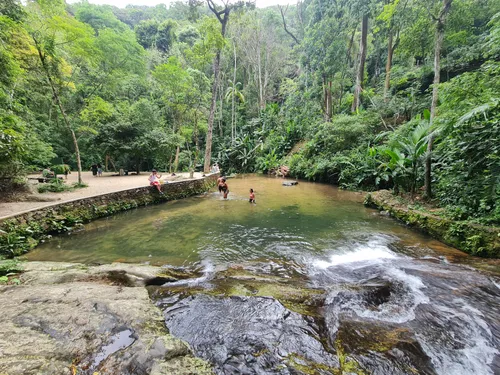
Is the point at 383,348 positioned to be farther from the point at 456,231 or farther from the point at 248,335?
the point at 456,231

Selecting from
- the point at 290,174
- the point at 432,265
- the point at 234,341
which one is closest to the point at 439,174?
the point at 432,265

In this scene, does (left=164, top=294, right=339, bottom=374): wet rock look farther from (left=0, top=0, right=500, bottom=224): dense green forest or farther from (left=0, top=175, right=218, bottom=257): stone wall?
(left=0, top=0, right=500, bottom=224): dense green forest

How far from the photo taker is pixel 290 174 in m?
21.7

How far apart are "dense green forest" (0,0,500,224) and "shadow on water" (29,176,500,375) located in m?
2.71

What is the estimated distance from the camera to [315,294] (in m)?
3.75

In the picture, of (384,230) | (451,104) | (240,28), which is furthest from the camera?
(240,28)

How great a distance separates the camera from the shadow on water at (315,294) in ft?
8.56

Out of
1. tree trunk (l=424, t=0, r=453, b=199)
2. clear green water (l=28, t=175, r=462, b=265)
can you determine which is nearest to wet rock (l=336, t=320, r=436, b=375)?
clear green water (l=28, t=175, r=462, b=265)

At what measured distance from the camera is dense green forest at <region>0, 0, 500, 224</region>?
6531 mm

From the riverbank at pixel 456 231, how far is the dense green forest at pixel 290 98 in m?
0.37

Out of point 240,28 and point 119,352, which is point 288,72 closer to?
point 240,28

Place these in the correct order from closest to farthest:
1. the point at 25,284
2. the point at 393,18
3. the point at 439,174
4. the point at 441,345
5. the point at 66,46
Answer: the point at 441,345 → the point at 25,284 → the point at 439,174 → the point at 66,46 → the point at 393,18

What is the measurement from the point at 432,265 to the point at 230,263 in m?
4.24

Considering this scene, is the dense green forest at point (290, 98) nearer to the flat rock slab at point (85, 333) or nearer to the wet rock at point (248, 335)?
the flat rock slab at point (85, 333)
